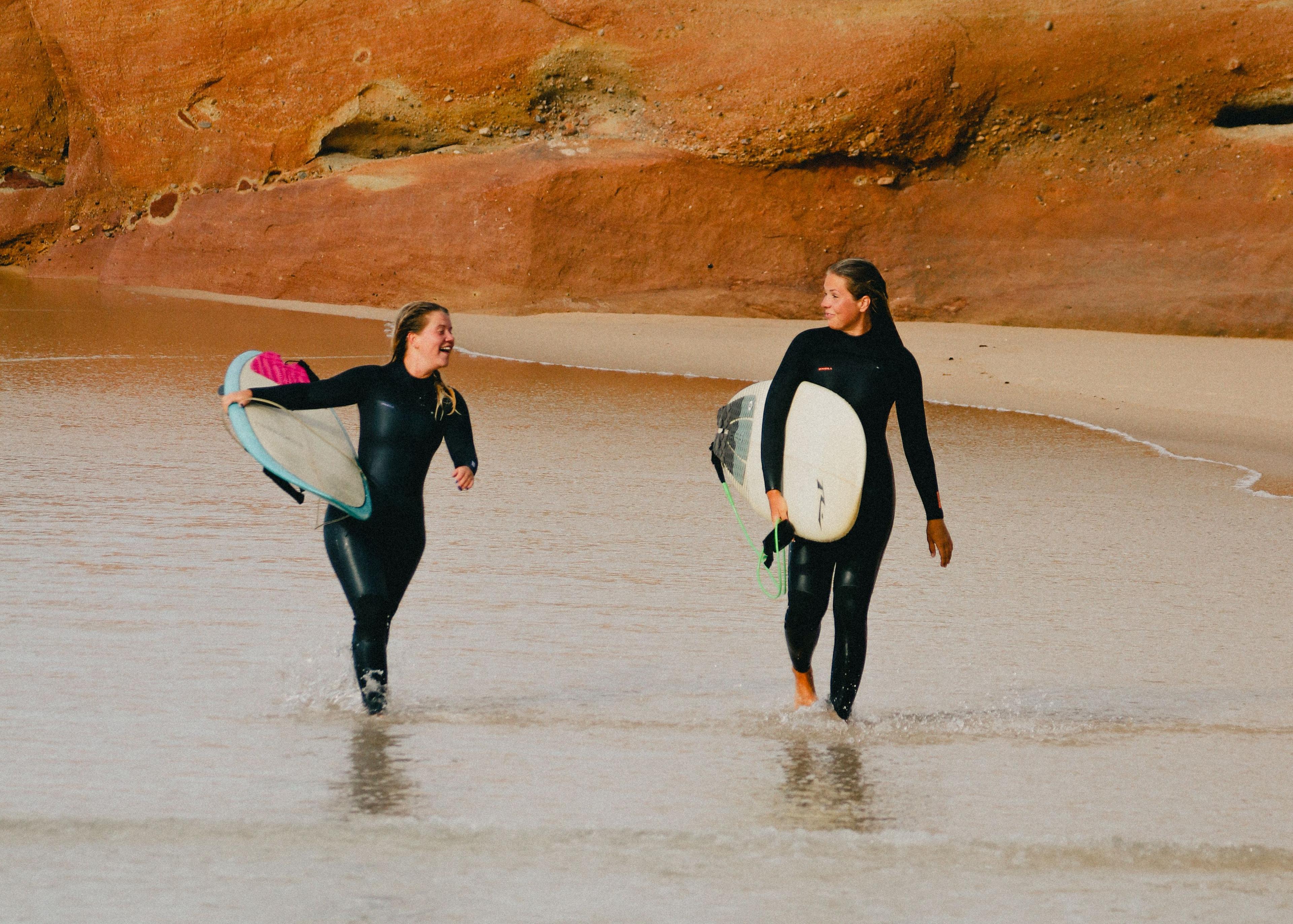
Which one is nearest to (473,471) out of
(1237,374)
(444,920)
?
(444,920)

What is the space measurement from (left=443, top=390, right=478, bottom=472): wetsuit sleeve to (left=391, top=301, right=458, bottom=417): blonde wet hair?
2 centimetres

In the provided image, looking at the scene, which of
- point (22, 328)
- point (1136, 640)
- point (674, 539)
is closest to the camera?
point (1136, 640)

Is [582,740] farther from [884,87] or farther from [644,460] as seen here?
[884,87]

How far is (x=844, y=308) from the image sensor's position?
4.05 meters

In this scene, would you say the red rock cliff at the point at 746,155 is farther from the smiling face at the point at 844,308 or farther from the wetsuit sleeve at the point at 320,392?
the wetsuit sleeve at the point at 320,392

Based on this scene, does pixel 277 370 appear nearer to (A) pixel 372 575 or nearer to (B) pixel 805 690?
(A) pixel 372 575

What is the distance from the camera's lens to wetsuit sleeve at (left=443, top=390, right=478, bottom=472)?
4.23 m

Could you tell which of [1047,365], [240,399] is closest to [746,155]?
[1047,365]

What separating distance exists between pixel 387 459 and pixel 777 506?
3.63 feet

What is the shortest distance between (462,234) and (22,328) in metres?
6.17

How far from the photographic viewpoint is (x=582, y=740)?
387 centimetres

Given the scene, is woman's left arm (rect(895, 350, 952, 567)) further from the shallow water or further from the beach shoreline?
the beach shoreline

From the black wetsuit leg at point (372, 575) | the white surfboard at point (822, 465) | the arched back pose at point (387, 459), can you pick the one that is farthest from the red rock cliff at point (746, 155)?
the black wetsuit leg at point (372, 575)

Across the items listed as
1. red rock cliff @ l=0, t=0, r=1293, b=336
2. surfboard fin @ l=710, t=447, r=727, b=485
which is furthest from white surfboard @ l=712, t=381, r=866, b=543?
red rock cliff @ l=0, t=0, r=1293, b=336
